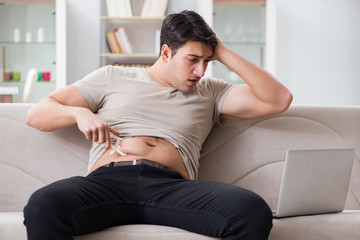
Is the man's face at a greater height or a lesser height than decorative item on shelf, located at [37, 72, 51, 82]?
greater

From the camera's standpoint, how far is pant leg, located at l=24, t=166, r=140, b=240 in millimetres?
1356

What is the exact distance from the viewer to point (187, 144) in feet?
6.15

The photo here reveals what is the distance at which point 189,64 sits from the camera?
1.92m

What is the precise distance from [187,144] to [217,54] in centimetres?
38

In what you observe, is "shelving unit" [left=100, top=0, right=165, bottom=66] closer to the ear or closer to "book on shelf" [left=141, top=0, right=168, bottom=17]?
"book on shelf" [left=141, top=0, right=168, bottom=17]

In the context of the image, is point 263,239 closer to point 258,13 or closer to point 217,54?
point 217,54

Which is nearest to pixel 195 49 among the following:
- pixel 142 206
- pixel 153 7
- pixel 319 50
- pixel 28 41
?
pixel 142 206

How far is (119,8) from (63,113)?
3.27 m

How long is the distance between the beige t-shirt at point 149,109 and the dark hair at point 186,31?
0.17 metres

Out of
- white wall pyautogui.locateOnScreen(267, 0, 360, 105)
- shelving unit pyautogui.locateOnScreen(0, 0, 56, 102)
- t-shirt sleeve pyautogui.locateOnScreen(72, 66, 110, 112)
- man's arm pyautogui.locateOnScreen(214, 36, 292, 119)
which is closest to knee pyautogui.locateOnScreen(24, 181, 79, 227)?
t-shirt sleeve pyautogui.locateOnScreen(72, 66, 110, 112)

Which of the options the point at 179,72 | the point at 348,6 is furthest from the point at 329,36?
the point at 179,72

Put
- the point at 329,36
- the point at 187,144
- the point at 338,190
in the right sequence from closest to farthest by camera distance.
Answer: the point at 338,190
the point at 187,144
the point at 329,36

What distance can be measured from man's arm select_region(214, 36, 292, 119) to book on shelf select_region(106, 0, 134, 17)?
3.03 meters

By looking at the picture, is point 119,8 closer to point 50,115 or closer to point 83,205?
point 50,115
